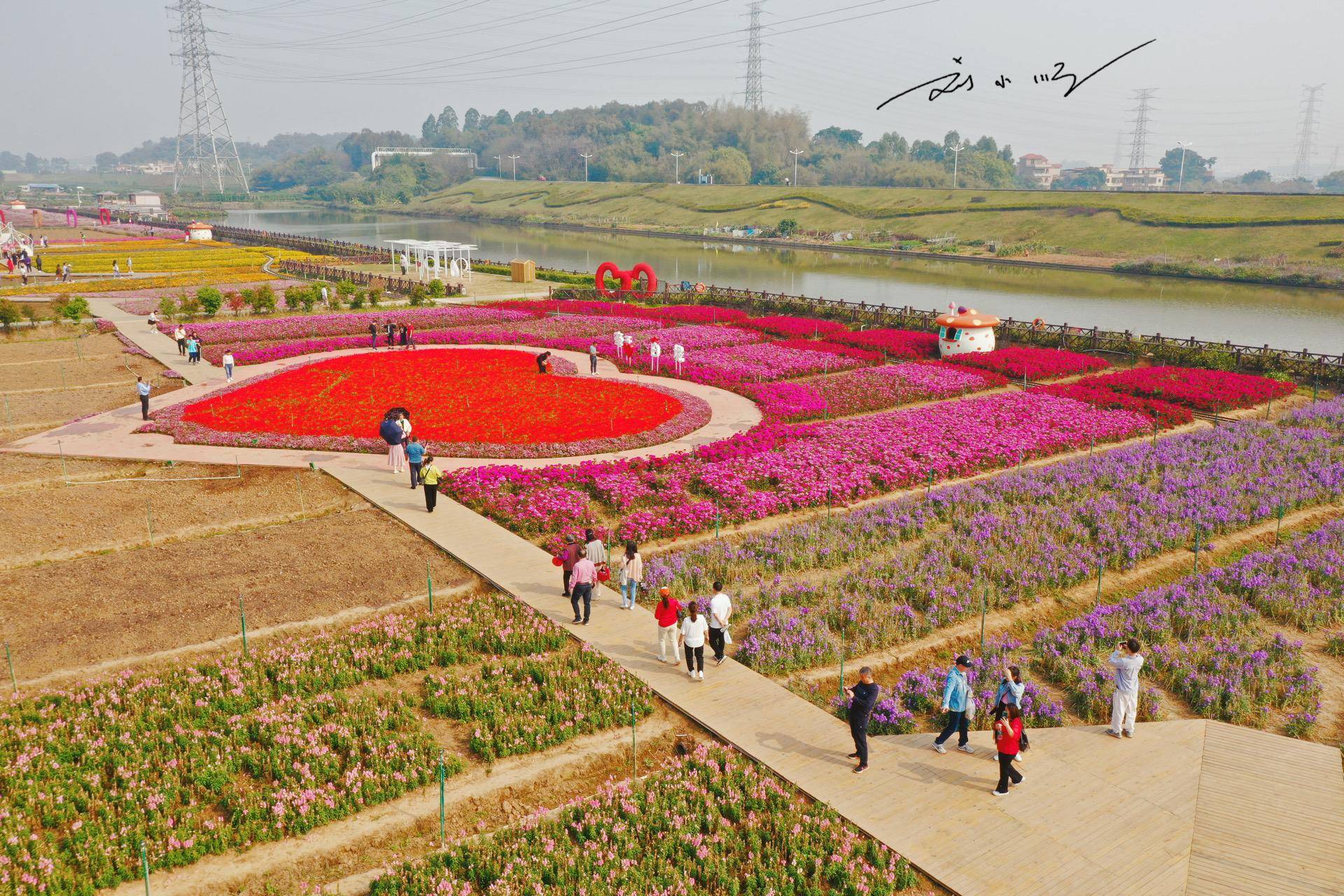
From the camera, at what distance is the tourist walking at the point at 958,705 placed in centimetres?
1206

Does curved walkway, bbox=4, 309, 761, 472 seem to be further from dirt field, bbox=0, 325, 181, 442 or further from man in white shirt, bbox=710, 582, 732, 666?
man in white shirt, bbox=710, 582, 732, 666

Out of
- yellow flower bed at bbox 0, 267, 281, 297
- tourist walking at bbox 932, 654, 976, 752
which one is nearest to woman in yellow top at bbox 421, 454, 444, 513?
tourist walking at bbox 932, 654, 976, 752

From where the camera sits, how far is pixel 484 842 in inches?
413

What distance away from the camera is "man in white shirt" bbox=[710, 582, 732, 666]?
1430 cm

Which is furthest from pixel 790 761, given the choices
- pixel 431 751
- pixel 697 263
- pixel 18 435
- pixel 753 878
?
pixel 697 263

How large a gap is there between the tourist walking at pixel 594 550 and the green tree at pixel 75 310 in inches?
1732

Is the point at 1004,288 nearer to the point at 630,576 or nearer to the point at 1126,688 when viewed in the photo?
the point at 630,576

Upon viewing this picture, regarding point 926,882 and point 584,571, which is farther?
point 584,571

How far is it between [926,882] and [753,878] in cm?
196

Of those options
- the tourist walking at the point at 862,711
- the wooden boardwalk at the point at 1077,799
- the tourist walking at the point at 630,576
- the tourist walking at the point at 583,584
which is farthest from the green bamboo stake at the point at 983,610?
the tourist walking at the point at 583,584

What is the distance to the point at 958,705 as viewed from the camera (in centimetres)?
1205

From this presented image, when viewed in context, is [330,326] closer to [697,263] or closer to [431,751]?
[431,751]

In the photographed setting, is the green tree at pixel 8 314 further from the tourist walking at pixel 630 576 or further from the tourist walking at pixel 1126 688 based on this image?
the tourist walking at pixel 1126 688


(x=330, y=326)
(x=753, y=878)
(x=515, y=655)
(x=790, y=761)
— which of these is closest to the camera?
(x=753, y=878)
